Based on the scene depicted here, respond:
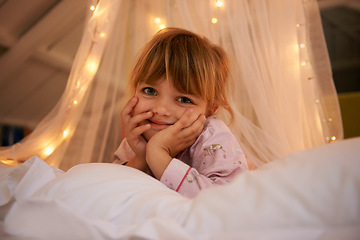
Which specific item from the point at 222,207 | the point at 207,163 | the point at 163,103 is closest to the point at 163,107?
the point at 163,103

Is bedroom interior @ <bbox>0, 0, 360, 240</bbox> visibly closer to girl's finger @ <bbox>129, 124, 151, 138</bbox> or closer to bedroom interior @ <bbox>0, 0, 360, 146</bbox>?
bedroom interior @ <bbox>0, 0, 360, 146</bbox>

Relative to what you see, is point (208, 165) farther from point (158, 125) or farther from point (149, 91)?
point (149, 91)

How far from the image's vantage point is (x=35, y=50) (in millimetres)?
2209

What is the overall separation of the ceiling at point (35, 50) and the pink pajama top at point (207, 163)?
138 cm

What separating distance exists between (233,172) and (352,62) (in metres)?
3.20

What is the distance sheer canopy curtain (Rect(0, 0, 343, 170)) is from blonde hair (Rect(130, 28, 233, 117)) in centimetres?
25

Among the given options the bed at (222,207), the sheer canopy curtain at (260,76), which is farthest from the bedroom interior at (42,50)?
the bed at (222,207)

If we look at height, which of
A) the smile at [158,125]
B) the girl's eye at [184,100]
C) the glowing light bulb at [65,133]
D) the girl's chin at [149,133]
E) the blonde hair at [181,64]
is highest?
the blonde hair at [181,64]

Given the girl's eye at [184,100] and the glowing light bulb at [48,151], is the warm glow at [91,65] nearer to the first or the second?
the glowing light bulb at [48,151]

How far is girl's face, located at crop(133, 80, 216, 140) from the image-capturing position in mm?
979

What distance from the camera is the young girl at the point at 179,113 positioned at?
87 centimetres

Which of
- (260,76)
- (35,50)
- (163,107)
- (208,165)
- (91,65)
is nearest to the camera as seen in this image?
(208,165)

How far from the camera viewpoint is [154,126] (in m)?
1.03

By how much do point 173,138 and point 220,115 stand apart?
463 mm
